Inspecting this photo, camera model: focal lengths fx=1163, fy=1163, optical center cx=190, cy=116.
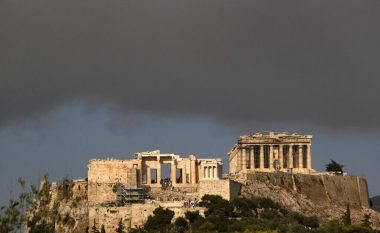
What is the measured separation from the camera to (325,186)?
110875 mm

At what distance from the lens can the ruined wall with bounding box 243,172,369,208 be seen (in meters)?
107

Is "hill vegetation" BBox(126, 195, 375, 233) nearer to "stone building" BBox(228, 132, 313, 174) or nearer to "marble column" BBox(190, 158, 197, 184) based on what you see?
"marble column" BBox(190, 158, 197, 184)

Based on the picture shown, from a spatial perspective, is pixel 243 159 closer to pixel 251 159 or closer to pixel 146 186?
pixel 251 159

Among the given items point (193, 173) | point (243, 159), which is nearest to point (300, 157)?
point (243, 159)

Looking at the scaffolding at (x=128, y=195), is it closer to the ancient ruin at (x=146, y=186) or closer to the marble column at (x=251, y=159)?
the ancient ruin at (x=146, y=186)

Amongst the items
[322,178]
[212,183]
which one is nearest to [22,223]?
[212,183]

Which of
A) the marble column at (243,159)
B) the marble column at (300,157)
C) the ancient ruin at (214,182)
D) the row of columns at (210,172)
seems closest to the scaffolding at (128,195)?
the ancient ruin at (214,182)

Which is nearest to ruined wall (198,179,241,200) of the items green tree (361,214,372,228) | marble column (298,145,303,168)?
green tree (361,214,372,228)

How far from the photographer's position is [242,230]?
291ft

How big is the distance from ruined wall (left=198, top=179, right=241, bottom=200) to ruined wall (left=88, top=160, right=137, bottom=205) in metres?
5.99

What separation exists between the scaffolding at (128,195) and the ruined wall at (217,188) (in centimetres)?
493

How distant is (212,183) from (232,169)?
2133 centimetres

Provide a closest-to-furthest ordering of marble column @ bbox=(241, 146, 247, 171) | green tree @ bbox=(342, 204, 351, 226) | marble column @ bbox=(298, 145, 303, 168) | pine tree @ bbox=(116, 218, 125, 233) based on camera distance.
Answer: pine tree @ bbox=(116, 218, 125, 233), green tree @ bbox=(342, 204, 351, 226), marble column @ bbox=(241, 146, 247, 171), marble column @ bbox=(298, 145, 303, 168)

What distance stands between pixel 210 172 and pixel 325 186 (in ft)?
48.4
